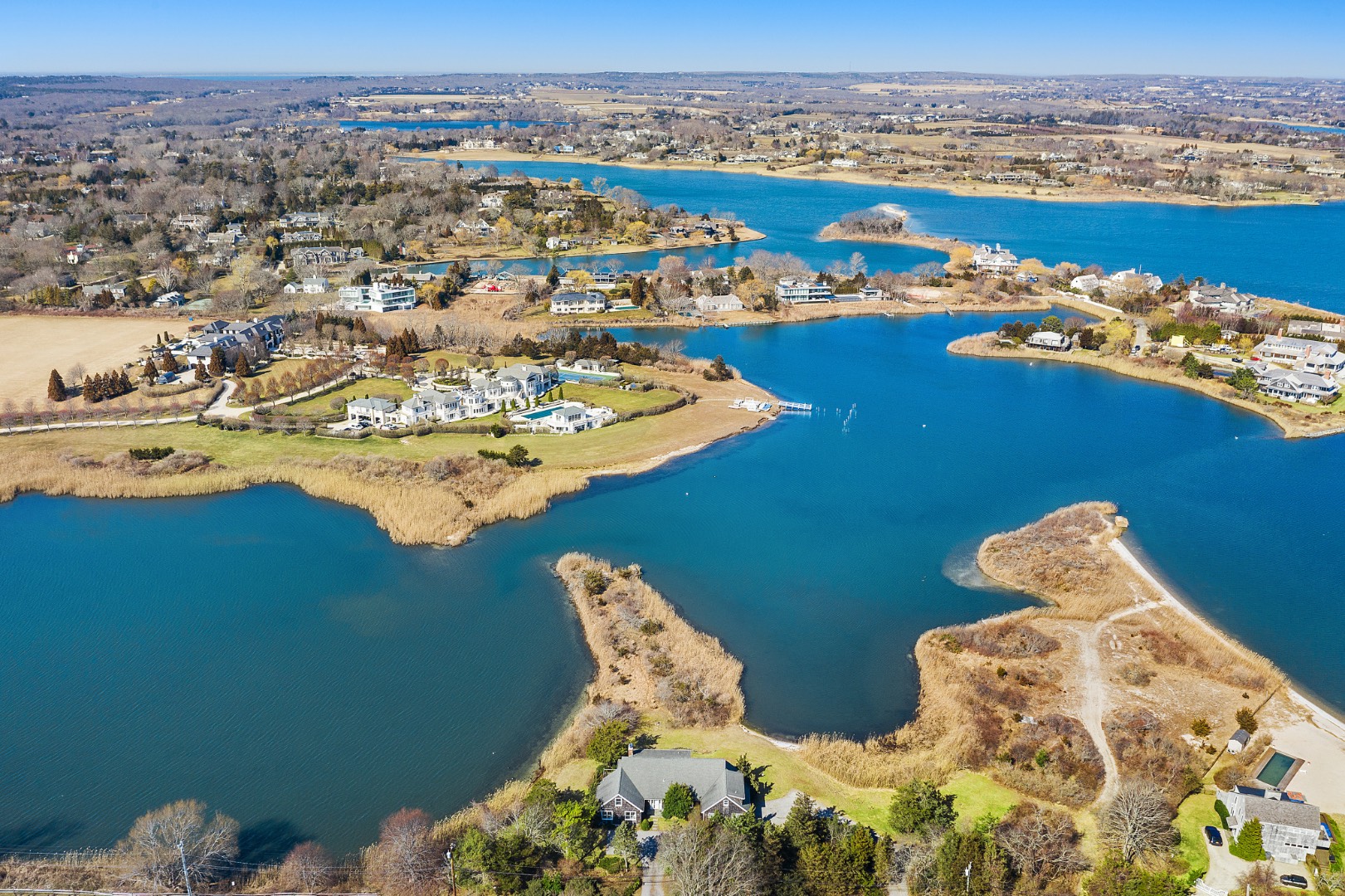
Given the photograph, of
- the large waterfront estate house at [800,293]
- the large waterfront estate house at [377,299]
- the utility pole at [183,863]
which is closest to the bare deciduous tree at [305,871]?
the utility pole at [183,863]

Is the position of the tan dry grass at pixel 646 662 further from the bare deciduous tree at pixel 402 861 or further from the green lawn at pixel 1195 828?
the green lawn at pixel 1195 828

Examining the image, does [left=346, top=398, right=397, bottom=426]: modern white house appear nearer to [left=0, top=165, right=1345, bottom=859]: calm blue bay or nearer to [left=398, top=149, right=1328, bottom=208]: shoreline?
[left=0, top=165, right=1345, bottom=859]: calm blue bay

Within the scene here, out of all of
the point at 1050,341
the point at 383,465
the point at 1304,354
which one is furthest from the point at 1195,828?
the point at 1050,341

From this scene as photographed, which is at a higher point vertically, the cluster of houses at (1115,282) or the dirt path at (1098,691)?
the cluster of houses at (1115,282)

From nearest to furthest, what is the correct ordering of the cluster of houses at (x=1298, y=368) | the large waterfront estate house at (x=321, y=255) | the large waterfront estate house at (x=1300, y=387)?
the large waterfront estate house at (x=1300, y=387) < the cluster of houses at (x=1298, y=368) < the large waterfront estate house at (x=321, y=255)

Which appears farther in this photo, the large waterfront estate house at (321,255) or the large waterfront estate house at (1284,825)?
the large waterfront estate house at (321,255)

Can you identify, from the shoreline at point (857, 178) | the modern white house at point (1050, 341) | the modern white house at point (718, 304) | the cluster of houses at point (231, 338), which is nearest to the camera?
the cluster of houses at point (231, 338)

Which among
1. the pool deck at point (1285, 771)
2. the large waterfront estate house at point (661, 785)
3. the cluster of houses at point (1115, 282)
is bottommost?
the pool deck at point (1285, 771)

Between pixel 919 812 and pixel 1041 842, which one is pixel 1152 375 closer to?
pixel 1041 842
